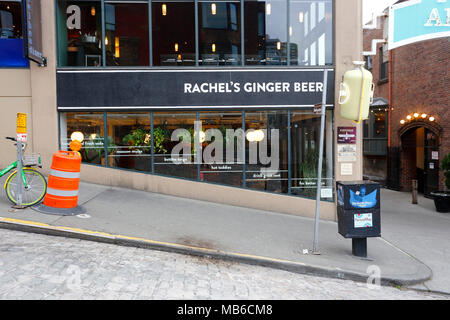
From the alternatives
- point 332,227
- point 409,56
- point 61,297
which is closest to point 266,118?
point 332,227

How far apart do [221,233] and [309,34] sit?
245 inches

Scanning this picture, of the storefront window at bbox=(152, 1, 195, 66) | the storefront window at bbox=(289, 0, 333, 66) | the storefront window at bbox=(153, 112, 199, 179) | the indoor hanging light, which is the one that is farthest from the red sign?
the storefront window at bbox=(152, 1, 195, 66)

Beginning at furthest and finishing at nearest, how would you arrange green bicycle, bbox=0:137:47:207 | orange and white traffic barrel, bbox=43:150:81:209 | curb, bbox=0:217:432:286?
green bicycle, bbox=0:137:47:207 < orange and white traffic barrel, bbox=43:150:81:209 < curb, bbox=0:217:432:286

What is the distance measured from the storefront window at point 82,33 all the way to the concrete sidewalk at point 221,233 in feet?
12.4

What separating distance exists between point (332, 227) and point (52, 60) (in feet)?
29.1

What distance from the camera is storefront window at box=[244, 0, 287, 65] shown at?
381 inches

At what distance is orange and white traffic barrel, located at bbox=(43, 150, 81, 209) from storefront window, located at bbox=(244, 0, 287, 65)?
5.44 meters

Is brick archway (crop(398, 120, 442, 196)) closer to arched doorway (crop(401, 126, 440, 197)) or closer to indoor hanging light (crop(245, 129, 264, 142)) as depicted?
arched doorway (crop(401, 126, 440, 197))

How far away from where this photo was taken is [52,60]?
31.3 feet

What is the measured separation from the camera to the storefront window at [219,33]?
975cm

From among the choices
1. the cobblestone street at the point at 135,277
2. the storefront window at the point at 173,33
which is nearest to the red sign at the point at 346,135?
the storefront window at the point at 173,33
